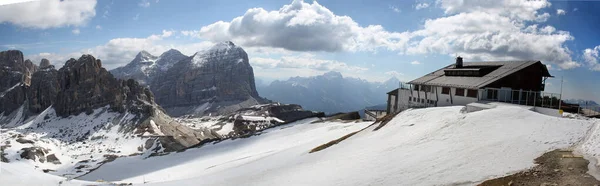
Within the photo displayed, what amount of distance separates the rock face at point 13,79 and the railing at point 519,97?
169 m

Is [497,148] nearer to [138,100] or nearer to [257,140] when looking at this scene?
[257,140]

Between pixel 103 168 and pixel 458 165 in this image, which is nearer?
pixel 458 165

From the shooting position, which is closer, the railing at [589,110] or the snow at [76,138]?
the railing at [589,110]

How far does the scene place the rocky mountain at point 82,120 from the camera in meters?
74.9

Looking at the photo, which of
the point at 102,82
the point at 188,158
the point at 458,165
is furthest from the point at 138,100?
the point at 458,165

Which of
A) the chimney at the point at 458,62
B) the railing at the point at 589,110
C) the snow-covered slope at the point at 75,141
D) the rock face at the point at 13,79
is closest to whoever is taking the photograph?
the railing at the point at 589,110

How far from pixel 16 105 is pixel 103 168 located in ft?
431

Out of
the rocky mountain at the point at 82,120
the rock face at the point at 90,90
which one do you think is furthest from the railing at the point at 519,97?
the rock face at the point at 90,90

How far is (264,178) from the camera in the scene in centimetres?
1638

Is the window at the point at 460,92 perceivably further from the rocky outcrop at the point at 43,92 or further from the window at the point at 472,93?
the rocky outcrop at the point at 43,92

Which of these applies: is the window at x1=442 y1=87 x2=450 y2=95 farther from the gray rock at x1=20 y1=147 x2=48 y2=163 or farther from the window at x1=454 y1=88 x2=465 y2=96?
the gray rock at x1=20 y1=147 x2=48 y2=163

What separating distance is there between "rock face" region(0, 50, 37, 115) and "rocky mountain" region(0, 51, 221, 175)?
1.32ft

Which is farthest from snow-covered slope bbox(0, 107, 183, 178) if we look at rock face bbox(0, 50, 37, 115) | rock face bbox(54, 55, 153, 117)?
rock face bbox(0, 50, 37, 115)

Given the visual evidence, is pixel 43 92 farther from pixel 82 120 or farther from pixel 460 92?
pixel 460 92
